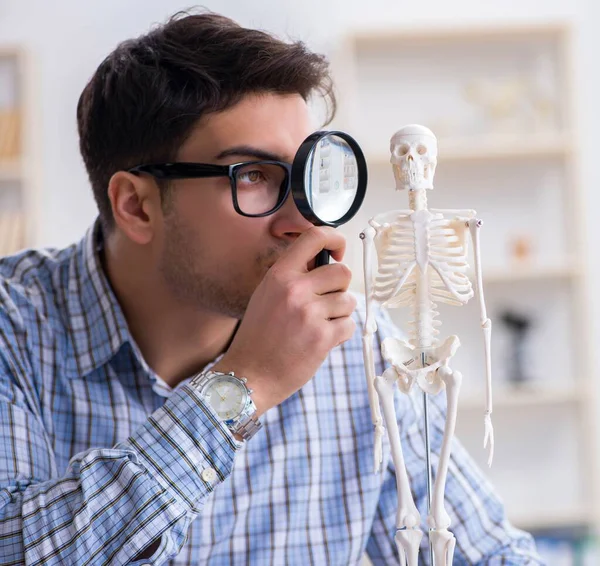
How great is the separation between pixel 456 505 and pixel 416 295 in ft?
1.86

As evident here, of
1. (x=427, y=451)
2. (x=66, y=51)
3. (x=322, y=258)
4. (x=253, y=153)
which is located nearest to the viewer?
(x=427, y=451)

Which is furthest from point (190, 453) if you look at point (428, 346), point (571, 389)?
point (571, 389)

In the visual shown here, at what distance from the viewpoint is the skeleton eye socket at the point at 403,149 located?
90cm

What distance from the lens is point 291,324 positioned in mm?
1027

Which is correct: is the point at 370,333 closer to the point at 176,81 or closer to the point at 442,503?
the point at 442,503

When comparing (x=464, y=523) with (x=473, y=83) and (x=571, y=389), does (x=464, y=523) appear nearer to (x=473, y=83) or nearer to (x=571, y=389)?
(x=571, y=389)

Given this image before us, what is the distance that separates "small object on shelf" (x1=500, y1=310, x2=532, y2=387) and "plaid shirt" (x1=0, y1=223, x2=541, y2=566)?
5.51 ft

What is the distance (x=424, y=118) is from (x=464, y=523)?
2.10 m

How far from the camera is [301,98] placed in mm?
1322

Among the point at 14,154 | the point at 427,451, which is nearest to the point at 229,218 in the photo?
the point at 427,451

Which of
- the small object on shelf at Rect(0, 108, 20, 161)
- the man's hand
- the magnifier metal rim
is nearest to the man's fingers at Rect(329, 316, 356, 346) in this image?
the man's hand

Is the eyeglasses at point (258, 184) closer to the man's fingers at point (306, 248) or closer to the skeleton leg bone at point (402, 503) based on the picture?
the man's fingers at point (306, 248)

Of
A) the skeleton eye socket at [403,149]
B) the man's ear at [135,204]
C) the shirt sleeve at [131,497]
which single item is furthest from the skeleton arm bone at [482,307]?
the man's ear at [135,204]

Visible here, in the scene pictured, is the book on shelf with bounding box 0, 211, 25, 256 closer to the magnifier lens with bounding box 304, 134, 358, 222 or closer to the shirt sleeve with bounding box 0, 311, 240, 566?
the shirt sleeve with bounding box 0, 311, 240, 566
